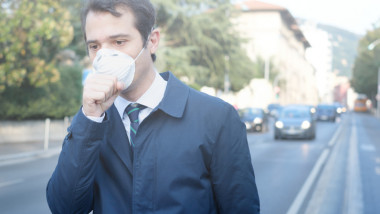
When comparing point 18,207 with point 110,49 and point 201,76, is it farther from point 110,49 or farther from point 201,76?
point 201,76

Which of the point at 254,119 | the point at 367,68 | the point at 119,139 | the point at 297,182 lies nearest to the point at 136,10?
the point at 119,139

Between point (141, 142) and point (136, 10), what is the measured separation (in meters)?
0.51

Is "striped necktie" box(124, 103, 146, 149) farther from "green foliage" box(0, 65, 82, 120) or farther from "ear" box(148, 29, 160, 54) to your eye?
"green foliage" box(0, 65, 82, 120)

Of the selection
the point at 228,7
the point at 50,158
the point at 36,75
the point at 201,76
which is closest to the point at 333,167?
the point at 50,158

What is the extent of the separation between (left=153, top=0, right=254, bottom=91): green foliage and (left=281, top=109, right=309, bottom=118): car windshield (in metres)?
5.51

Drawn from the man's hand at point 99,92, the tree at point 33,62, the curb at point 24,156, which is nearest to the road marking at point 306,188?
the man's hand at point 99,92

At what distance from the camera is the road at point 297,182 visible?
780cm

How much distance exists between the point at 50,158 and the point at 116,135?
13350 mm

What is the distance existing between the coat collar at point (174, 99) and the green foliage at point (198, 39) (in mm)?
22677

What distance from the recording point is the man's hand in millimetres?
1805

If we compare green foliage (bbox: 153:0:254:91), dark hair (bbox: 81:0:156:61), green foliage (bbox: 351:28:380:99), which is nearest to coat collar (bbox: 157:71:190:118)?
dark hair (bbox: 81:0:156:61)

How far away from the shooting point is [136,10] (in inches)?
78.7

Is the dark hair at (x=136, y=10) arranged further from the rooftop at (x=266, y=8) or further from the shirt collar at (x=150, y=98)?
the rooftop at (x=266, y=8)

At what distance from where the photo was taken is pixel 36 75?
18750 millimetres
